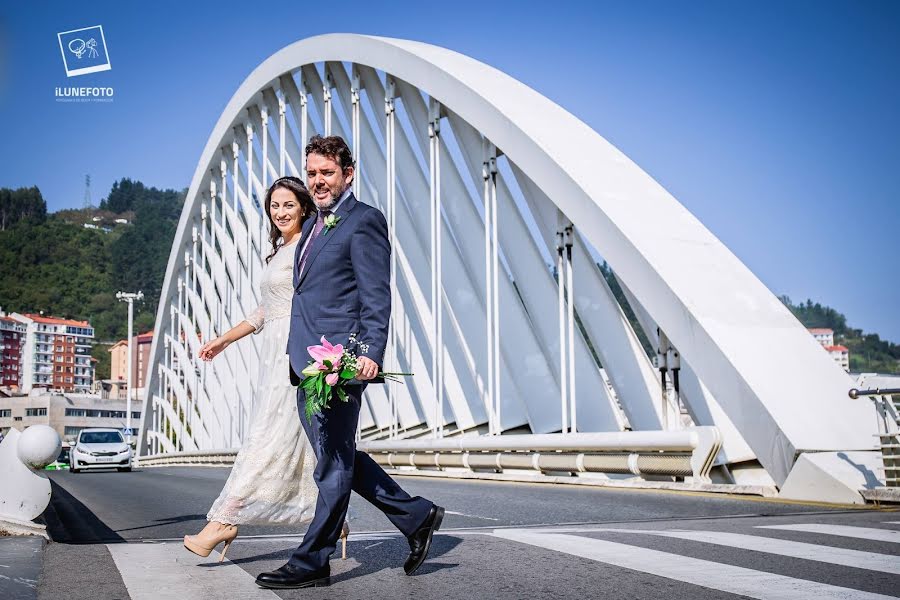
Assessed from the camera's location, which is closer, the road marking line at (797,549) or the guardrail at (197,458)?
the road marking line at (797,549)

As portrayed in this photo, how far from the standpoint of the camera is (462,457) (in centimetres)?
1450

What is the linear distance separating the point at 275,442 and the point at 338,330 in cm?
77

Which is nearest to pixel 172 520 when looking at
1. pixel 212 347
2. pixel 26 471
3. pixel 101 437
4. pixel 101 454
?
pixel 26 471

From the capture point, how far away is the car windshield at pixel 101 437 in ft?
91.6

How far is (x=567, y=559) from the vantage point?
459 centimetres

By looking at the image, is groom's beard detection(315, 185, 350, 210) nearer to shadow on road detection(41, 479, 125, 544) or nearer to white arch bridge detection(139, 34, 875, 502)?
shadow on road detection(41, 479, 125, 544)

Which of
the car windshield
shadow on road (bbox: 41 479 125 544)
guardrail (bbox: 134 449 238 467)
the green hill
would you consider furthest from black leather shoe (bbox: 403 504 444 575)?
the green hill

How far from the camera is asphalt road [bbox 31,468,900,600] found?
3820 mm

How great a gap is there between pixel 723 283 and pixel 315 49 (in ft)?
40.5

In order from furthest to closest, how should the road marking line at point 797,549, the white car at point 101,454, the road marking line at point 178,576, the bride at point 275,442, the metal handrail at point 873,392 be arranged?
the white car at point 101,454 → the metal handrail at point 873,392 → the bride at point 275,442 → the road marking line at point 797,549 → the road marking line at point 178,576

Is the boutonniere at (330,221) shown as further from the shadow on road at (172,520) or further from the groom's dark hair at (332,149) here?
the shadow on road at (172,520)

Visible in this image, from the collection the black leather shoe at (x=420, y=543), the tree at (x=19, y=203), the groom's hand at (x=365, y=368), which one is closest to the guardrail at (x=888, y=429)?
the black leather shoe at (x=420, y=543)

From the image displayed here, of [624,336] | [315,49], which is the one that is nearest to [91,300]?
[315,49]

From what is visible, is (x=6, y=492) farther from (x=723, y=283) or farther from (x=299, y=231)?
(x=723, y=283)
